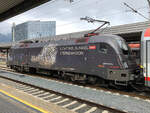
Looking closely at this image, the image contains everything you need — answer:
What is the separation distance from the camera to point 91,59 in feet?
32.5

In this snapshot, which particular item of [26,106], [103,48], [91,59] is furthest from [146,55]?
[26,106]

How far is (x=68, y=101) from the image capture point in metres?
7.08

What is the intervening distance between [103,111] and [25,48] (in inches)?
515

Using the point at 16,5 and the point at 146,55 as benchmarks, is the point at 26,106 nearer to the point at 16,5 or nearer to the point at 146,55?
the point at 146,55

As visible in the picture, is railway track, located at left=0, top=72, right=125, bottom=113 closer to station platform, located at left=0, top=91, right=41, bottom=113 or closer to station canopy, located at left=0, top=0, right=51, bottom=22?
station platform, located at left=0, top=91, right=41, bottom=113

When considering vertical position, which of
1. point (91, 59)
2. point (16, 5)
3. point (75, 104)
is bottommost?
point (75, 104)

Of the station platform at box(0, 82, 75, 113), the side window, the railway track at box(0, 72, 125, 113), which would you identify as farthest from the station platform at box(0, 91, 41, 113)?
the side window

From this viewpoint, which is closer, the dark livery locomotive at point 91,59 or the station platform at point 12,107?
the station platform at point 12,107

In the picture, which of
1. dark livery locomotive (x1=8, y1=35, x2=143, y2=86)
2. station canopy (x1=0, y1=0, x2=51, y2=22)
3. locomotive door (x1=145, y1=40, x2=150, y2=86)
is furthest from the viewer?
station canopy (x1=0, y1=0, x2=51, y2=22)

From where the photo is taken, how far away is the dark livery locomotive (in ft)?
28.5

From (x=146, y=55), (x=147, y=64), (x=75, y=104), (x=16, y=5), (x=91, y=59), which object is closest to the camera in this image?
(x=75, y=104)

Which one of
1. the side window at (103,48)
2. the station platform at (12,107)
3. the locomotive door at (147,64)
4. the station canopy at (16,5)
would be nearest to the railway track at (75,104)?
the station platform at (12,107)

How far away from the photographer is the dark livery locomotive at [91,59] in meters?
8.69

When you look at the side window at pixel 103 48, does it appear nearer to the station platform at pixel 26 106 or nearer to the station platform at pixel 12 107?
the station platform at pixel 26 106
